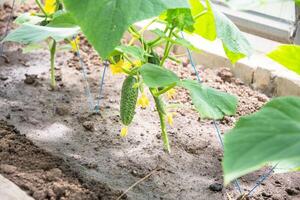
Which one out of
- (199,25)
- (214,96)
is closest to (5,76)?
(199,25)

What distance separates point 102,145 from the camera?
162cm

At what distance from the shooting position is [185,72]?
211cm

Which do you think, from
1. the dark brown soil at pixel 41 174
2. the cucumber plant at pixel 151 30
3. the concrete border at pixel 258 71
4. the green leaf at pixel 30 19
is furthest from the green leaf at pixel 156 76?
the concrete border at pixel 258 71

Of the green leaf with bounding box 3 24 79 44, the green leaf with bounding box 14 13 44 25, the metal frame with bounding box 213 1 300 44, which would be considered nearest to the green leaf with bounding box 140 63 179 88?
the green leaf with bounding box 3 24 79 44

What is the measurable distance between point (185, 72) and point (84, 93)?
0.42m

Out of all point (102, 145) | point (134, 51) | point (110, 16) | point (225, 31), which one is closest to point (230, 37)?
point (225, 31)

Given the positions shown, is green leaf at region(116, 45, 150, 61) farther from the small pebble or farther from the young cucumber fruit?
the small pebble

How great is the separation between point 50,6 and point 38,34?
509 mm

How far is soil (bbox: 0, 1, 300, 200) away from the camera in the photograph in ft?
4.68

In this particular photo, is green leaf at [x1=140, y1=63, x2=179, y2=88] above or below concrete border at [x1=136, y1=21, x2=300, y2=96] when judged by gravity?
above

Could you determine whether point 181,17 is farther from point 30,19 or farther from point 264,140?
point 30,19

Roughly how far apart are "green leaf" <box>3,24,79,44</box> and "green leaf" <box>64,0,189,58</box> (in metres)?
0.30

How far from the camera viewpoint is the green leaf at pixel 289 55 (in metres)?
1.07

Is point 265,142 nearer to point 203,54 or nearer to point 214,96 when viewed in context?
point 214,96
